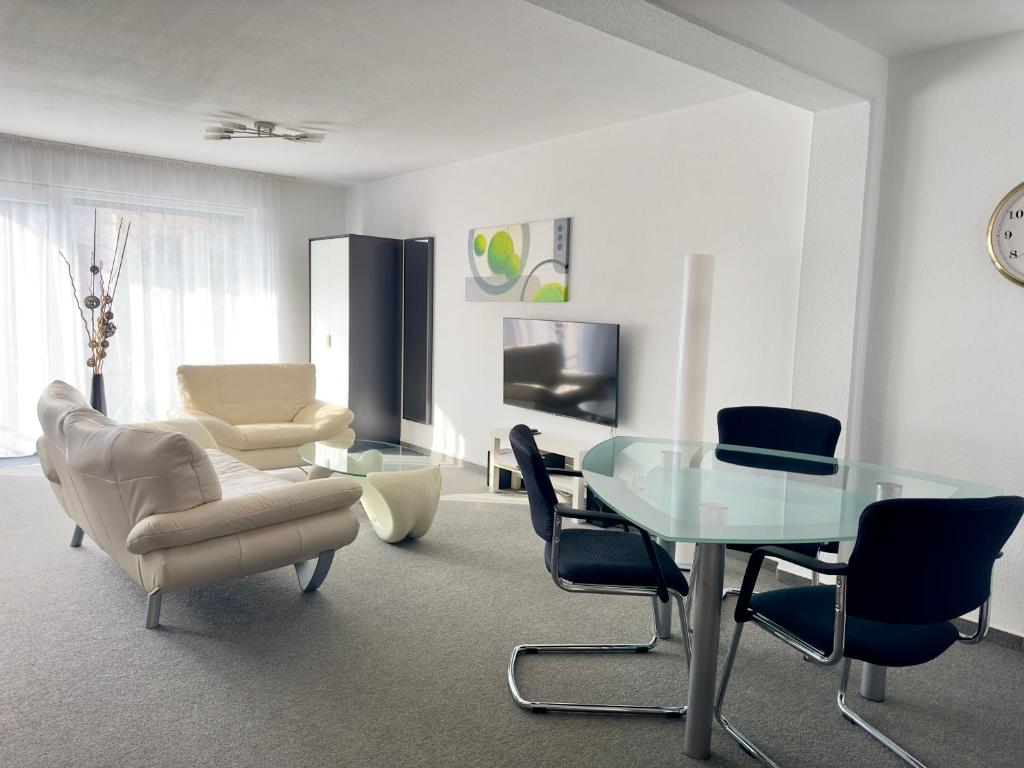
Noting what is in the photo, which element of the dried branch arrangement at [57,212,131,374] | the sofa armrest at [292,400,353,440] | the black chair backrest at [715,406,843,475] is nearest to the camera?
the black chair backrest at [715,406,843,475]

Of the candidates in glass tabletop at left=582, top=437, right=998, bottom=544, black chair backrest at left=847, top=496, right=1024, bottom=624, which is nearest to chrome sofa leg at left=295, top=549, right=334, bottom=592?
glass tabletop at left=582, top=437, right=998, bottom=544

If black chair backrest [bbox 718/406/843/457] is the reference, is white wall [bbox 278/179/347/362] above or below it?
above

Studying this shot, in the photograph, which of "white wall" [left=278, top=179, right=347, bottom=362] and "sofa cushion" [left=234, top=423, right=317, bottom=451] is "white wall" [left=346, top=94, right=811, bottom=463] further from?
"white wall" [left=278, top=179, right=347, bottom=362]

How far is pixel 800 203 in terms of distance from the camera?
373cm

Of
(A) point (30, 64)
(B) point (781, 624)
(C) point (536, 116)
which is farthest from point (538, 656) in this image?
(A) point (30, 64)

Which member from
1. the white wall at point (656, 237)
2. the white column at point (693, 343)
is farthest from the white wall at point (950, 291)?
the white column at point (693, 343)

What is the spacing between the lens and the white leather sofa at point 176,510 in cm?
271

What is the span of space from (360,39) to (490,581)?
258 cm

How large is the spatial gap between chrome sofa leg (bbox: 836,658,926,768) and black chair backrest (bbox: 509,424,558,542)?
3.25 ft

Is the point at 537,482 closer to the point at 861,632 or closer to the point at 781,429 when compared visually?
the point at 861,632

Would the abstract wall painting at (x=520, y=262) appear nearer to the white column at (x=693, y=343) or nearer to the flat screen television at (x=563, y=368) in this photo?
the flat screen television at (x=563, y=368)

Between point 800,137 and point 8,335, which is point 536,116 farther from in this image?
point 8,335

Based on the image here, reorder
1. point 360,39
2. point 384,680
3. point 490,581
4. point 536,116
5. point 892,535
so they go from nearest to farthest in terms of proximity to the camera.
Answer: point 892,535, point 384,680, point 360,39, point 490,581, point 536,116

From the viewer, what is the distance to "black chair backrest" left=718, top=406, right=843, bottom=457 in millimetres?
3154
